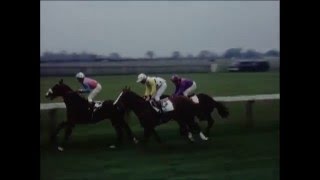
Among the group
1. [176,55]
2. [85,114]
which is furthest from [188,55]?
[85,114]

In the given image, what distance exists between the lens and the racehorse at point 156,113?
2034mm

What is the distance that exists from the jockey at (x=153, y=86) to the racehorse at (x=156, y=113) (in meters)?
0.03

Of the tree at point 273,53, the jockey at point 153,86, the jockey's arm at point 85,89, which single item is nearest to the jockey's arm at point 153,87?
the jockey at point 153,86

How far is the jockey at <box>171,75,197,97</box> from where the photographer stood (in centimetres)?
202

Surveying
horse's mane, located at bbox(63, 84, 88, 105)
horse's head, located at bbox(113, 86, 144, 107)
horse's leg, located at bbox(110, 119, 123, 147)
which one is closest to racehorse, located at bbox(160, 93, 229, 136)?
horse's head, located at bbox(113, 86, 144, 107)

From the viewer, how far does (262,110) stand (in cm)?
206

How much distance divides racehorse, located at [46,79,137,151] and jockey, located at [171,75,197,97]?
26 centimetres

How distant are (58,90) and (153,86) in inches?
16.1

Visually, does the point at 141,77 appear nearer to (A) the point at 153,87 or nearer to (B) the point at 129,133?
(A) the point at 153,87

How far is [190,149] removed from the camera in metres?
2.07

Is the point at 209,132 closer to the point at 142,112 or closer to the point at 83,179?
the point at 142,112

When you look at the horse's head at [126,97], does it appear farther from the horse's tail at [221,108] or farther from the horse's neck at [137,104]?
the horse's tail at [221,108]
